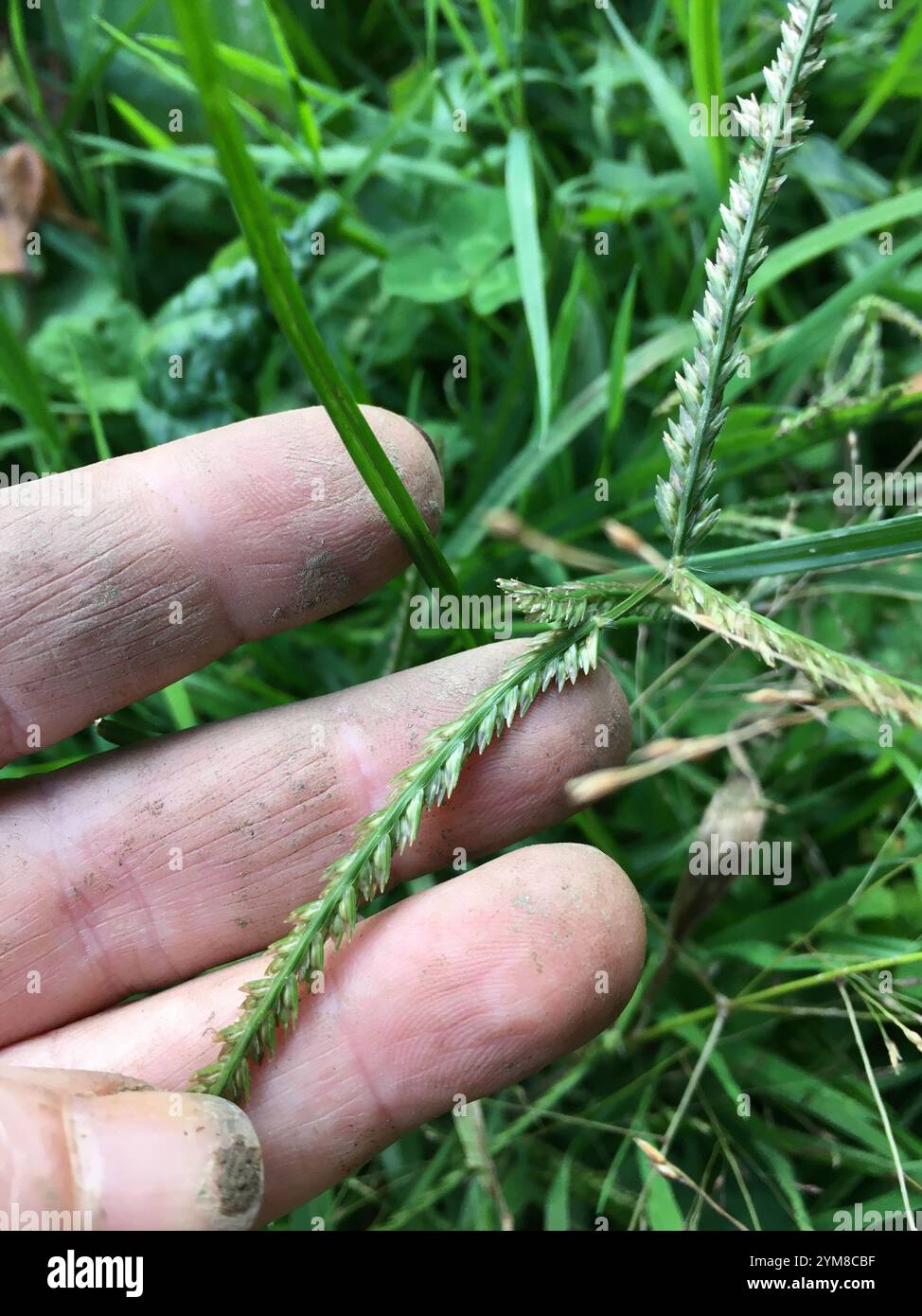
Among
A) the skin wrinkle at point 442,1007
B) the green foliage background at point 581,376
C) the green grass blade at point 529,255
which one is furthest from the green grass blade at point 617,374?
the skin wrinkle at point 442,1007

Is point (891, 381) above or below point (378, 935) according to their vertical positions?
above

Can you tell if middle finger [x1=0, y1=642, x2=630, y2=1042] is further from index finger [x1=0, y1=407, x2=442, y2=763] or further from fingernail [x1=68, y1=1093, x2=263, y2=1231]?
fingernail [x1=68, y1=1093, x2=263, y2=1231]

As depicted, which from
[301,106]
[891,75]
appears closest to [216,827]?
[301,106]

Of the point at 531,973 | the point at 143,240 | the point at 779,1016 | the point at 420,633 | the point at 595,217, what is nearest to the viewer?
the point at 531,973

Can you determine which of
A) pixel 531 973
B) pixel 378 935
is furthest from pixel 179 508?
pixel 531 973

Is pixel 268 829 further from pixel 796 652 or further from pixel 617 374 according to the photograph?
pixel 617 374

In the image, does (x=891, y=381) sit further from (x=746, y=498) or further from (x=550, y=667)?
(x=550, y=667)

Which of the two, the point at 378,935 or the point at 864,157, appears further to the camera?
the point at 864,157
